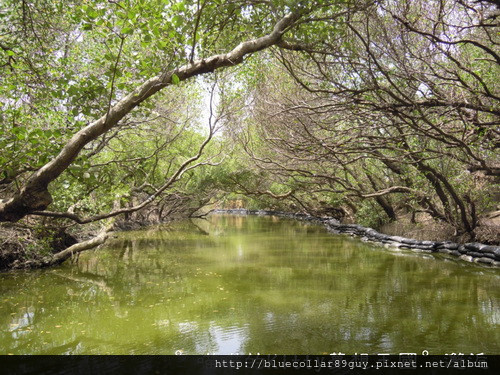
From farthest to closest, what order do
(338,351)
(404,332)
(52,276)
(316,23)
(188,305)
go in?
(52,276) < (188,305) < (316,23) < (404,332) < (338,351)

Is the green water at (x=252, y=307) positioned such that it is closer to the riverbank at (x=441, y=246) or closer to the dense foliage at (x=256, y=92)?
the riverbank at (x=441, y=246)

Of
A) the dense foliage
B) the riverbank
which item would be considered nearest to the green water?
the riverbank

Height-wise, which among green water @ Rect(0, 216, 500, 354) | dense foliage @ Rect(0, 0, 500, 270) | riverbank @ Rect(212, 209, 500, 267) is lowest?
green water @ Rect(0, 216, 500, 354)

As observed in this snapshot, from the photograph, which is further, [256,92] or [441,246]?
[256,92]

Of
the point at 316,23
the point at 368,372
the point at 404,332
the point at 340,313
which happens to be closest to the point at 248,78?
the point at 316,23

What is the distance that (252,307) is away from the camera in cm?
706

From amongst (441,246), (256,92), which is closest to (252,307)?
(441,246)

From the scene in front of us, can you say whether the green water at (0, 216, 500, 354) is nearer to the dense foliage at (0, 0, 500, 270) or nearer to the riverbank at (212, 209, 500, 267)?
the riverbank at (212, 209, 500, 267)

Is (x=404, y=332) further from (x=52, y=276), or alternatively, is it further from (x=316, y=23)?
(x=52, y=276)

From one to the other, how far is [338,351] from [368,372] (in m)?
0.58

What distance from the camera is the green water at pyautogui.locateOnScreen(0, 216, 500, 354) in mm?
5270

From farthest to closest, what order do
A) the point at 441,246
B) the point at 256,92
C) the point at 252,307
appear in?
the point at 256,92 < the point at 441,246 < the point at 252,307

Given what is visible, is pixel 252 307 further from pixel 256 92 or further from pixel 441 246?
pixel 256 92

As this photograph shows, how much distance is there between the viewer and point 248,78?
1413 cm
